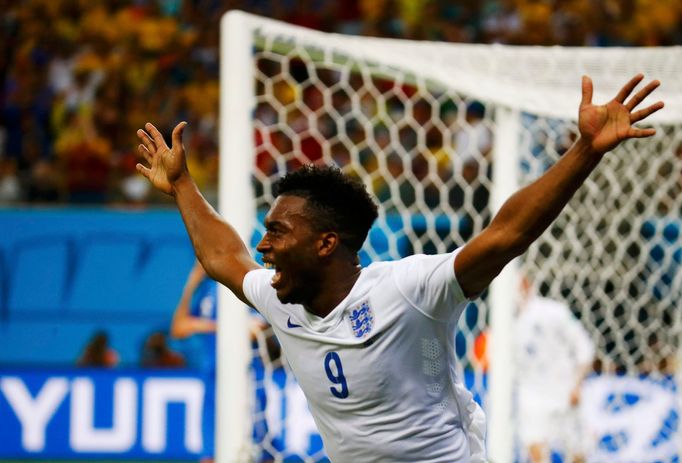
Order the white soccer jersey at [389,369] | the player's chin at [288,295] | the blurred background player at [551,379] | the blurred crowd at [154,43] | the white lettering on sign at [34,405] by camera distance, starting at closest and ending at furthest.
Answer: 1. the white soccer jersey at [389,369]
2. the player's chin at [288,295]
3. the blurred background player at [551,379]
4. the white lettering on sign at [34,405]
5. the blurred crowd at [154,43]

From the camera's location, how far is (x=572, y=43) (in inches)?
453

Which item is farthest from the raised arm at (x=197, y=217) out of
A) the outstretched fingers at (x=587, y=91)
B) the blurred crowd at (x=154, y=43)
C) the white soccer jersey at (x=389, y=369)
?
the blurred crowd at (x=154, y=43)

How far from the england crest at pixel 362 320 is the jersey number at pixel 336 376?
0.09m

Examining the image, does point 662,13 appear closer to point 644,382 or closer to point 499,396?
point 644,382

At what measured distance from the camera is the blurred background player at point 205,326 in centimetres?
691

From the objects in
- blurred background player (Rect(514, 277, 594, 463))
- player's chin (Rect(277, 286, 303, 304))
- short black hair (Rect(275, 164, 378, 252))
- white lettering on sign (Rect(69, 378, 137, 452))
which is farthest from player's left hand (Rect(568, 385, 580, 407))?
player's chin (Rect(277, 286, 303, 304))

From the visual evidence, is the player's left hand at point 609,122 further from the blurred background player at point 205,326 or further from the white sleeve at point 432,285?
the blurred background player at point 205,326

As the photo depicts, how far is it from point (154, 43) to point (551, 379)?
6.35 m

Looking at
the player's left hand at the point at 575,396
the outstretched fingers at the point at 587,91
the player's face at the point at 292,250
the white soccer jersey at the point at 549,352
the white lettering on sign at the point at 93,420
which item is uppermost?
the outstretched fingers at the point at 587,91

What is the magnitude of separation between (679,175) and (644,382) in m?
1.59

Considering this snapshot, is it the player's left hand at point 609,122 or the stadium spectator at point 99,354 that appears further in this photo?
the stadium spectator at point 99,354

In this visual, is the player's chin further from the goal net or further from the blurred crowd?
the blurred crowd

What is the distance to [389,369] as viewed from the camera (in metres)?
3.06

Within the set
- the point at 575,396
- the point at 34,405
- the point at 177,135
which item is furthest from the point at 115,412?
the point at 177,135
